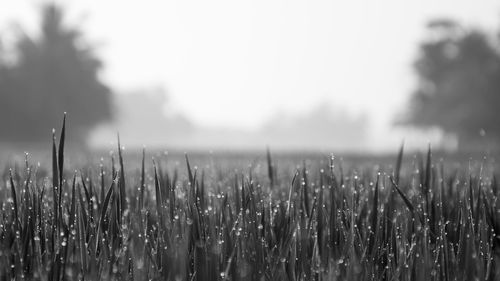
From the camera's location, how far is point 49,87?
3794 centimetres

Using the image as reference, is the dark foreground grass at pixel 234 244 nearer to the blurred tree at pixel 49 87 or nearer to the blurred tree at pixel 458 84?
the blurred tree at pixel 49 87

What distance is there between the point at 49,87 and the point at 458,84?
2522 centimetres

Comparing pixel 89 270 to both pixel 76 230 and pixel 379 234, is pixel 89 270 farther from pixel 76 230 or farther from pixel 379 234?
pixel 379 234

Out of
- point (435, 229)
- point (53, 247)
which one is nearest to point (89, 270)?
point (53, 247)

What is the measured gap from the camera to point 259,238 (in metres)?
1.97

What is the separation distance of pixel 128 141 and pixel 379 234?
105927 millimetres

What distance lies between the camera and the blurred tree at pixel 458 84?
40375mm

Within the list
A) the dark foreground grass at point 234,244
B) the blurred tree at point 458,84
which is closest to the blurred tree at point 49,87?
the blurred tree at point 458,84

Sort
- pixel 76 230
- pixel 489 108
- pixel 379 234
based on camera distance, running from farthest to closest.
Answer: pixel 489 108 < pixel 379 234 < pixel 76 230

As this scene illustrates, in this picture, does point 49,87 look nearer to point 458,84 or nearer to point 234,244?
point 458,84

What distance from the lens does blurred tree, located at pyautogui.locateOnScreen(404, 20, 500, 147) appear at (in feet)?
132

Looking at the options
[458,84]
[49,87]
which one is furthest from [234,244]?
[458,84]

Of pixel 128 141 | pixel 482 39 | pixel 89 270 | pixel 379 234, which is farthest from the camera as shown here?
pixel 128 141

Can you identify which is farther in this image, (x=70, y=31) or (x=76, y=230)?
(x=70, y=31)
